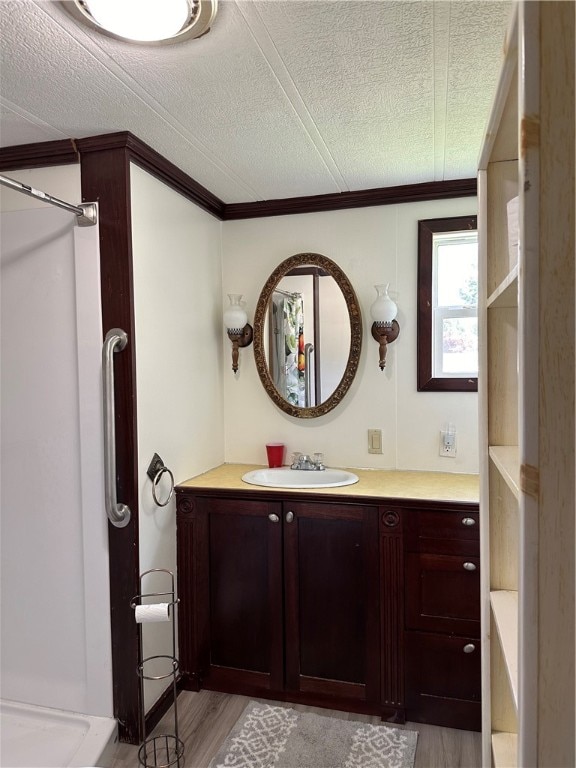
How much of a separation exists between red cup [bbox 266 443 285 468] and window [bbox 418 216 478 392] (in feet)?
2.48

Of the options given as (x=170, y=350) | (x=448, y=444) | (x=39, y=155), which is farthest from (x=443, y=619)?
(x=39, y=155)

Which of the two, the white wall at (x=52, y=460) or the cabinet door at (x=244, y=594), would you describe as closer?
the white wall at (x=52, y=460)

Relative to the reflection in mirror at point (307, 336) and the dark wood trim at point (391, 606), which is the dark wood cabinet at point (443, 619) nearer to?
the dark wood trim at point (391, 606)

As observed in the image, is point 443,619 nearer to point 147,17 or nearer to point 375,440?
point 375,440

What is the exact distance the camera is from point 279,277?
2807mm

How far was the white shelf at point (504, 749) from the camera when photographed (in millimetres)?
1218

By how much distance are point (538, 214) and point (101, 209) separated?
5.52ft

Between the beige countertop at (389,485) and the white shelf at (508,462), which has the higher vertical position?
the white shelf at (508,462)

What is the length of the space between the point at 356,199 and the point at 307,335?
70cm

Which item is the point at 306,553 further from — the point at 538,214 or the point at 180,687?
the point at 538,214

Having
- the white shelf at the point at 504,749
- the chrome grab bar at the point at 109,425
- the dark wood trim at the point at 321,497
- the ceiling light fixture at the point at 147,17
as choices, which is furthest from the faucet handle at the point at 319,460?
the ceiling light fixture at the point at 147,17

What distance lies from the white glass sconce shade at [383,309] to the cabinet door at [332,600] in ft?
2.92

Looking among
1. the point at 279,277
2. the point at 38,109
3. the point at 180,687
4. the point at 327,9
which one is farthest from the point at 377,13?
the point at 180,687

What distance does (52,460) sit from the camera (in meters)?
2.13
